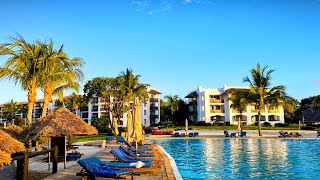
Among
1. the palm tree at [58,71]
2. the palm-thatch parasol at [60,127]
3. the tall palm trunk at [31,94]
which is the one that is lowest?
the palm-thatch parasol at [60,127]

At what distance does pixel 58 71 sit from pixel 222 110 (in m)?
54.4

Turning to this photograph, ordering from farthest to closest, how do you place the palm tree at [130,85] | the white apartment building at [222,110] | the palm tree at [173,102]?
the palm tree at [173,102] < the white apartment building at [222,110] < the palm tree at [130,85]

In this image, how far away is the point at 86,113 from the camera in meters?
85.5

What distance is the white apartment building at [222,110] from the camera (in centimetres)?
6544

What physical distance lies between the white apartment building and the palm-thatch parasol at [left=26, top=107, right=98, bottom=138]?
5486 centimetres

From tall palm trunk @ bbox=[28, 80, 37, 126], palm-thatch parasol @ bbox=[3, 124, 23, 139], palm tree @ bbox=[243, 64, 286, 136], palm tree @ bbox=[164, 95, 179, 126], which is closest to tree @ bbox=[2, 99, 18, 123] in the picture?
palm tree @ bbox=[164, 95, 179, 126]

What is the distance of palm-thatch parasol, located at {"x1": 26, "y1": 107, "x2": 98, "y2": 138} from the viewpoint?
39.8ft

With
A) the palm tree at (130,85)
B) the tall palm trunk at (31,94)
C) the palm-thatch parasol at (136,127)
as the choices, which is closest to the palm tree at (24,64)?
the tall palm trunk at (31,94)

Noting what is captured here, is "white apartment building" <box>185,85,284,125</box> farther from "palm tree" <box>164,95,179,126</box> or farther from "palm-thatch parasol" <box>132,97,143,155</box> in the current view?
"palm-thatch parasol" <box>132,97,143,155</box>

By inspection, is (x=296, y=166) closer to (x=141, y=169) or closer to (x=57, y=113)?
(x=141, y=169)

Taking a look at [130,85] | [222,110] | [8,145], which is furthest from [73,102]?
[8,145]

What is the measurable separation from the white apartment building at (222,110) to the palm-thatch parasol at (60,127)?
180ft

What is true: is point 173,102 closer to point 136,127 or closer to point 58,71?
point 58,71

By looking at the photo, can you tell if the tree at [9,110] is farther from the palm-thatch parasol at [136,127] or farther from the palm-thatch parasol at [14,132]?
the palm-thatch parasol at [136,127]
